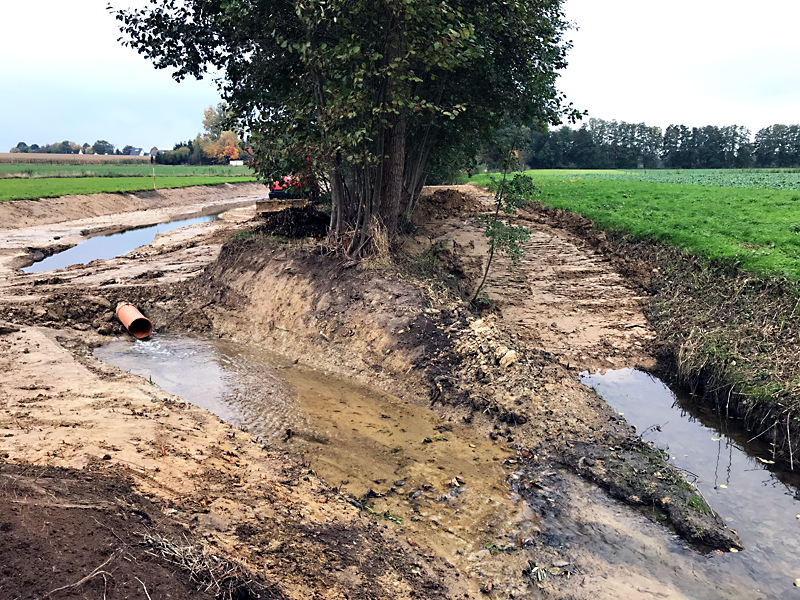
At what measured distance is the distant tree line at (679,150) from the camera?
275 ft

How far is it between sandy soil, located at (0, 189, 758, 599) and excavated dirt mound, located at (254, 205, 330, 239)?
3.74 feet

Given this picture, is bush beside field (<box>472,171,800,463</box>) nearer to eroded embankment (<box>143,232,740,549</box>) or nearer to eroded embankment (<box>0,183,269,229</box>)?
eroded embankment (<box>143,232,740,549</box>)

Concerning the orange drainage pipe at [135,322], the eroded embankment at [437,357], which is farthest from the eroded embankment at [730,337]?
the orange drainage pipe at [135,322]

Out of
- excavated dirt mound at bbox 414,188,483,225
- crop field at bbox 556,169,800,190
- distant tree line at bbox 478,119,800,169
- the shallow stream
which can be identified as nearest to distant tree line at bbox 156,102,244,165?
distant tree line at bbox 478,119,800,169

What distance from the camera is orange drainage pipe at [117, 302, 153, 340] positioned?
443 inches

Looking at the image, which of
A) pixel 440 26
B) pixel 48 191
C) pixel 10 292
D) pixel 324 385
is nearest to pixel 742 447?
pixel 324 385

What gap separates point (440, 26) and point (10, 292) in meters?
11.0

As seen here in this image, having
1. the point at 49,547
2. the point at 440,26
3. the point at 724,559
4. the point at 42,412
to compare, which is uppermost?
the point at 440,26

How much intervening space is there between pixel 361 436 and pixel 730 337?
6.41 metres

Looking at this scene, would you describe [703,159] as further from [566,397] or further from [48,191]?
[566,397]

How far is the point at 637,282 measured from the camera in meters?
13.5

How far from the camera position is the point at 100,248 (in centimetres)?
2167

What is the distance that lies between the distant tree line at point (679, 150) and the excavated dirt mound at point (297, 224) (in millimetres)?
71652

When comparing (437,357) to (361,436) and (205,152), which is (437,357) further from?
(205,152)
